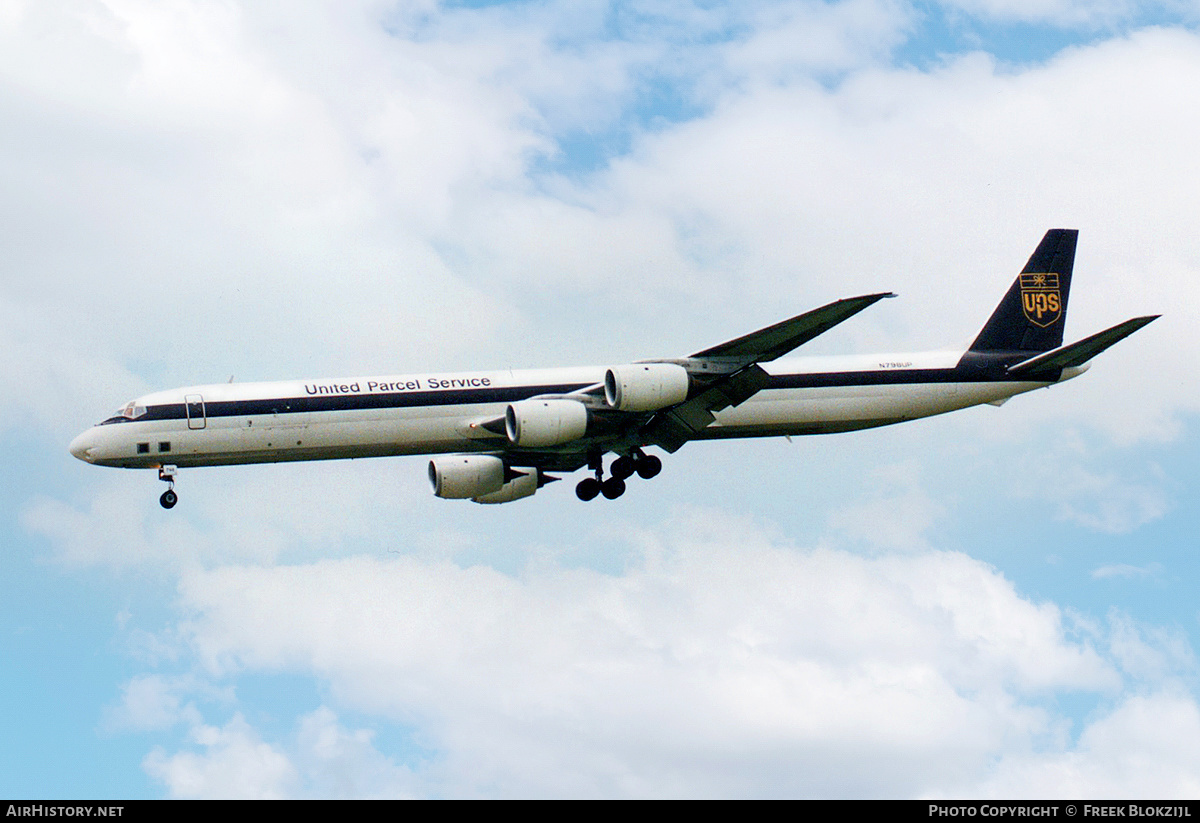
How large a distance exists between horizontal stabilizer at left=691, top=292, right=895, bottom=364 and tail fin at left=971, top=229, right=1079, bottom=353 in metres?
11.1

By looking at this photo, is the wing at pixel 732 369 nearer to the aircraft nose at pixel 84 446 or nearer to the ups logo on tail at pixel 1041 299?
the ups logo on tail at pixel 1041 299

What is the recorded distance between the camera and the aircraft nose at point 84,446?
41.6m

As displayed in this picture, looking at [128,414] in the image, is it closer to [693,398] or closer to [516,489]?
[516,489]

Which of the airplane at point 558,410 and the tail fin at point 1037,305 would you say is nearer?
the airplane at point 558,410

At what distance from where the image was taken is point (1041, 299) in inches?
1955

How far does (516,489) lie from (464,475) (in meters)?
3.26

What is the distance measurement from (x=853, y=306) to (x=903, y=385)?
34.4ft

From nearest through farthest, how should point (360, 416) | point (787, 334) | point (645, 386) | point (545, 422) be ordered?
point (787, 334) → point (645, 386) → point (545, 422) → point (360, 416)

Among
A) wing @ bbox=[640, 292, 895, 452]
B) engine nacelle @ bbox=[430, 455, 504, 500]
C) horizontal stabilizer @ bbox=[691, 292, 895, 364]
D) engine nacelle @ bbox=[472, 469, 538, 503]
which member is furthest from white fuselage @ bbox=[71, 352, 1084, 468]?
horizontal stabilizer @ bbox=[691, 292, 895, 364]

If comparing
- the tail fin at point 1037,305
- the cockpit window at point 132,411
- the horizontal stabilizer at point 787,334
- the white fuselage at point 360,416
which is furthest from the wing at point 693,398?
the tail fin at point 1037,305

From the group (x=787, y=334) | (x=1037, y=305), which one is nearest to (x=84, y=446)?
(x=787, y=334)

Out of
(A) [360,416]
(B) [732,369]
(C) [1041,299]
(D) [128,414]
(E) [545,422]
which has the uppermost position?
(C) [1041,299]

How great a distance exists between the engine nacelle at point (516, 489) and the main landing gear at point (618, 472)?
1693 millimetres
